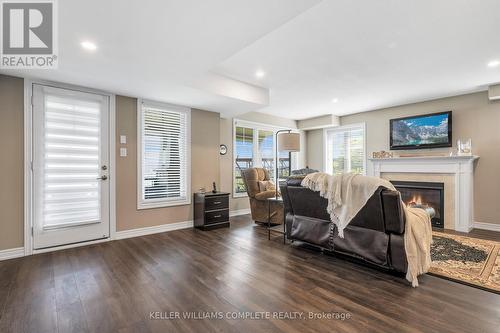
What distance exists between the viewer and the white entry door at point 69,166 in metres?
3.35

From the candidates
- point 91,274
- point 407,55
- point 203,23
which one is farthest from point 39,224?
point 407,55

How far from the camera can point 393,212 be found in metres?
2.38

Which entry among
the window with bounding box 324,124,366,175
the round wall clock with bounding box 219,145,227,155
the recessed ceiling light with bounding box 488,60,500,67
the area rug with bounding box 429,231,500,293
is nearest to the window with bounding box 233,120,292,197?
the round wall clock with bounding box 219,145,227,155

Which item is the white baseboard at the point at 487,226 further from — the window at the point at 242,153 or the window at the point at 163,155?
the window at the point at 163,155

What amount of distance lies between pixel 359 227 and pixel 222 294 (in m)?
1.61

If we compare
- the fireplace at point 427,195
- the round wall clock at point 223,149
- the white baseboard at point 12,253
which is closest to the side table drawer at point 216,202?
the round wall clock at point 223,149

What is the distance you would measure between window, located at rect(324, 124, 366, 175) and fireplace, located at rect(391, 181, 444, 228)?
1262 mm

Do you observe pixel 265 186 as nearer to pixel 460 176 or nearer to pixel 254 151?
pixel 254 151

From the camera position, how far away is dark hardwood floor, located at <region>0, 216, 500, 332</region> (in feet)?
5.84

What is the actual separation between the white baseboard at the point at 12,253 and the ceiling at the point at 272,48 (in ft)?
7.37

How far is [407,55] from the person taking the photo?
3146mm

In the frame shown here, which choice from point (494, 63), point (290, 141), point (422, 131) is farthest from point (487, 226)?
point (290, 141)

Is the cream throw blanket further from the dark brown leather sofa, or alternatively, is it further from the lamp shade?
the lamp shade

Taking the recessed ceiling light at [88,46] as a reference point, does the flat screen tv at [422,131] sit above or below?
below
